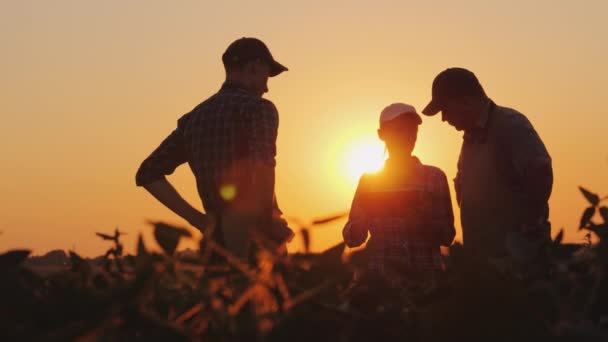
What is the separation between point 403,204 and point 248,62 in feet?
5.42

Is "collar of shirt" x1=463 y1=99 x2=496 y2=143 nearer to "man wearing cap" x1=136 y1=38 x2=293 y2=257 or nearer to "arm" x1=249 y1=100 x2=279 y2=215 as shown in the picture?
"man wearing cap" x1=136 y1=38 x2=293 y2=257

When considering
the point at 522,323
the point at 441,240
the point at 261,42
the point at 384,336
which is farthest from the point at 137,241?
the point at 441,240

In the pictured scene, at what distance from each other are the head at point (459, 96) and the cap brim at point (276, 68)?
1280 mm

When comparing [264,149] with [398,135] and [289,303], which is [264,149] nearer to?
[398,135]

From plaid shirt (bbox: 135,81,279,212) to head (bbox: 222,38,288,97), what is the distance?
97 millimetres

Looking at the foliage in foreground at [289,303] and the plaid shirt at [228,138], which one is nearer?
the foliage in foreground at [289,303]

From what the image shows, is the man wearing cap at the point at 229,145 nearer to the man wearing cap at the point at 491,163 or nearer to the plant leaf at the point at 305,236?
the man wearing cap at the point at 491,163

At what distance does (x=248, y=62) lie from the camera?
5.56 metres

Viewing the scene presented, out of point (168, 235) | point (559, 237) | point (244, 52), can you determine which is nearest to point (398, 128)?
point (244, 52)

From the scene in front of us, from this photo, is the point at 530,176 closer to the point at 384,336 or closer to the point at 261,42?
the point at 261,42

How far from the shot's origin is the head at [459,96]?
20.3ft

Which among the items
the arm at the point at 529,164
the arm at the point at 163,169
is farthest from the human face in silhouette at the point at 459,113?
the arm at the point at 163,169

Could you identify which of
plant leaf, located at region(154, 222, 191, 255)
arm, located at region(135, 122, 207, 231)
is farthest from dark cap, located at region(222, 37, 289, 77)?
plant leaf, located at region(154, 222, 191, 255)

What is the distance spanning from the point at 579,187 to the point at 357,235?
4590 millimetres
